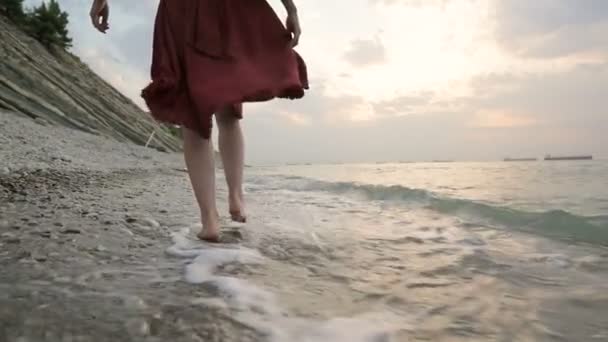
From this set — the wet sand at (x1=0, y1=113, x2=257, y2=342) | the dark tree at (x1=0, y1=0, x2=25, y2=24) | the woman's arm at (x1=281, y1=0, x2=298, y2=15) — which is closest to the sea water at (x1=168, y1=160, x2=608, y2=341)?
the wet sand at (x1=0, y1=113, x2=257, y2=342)

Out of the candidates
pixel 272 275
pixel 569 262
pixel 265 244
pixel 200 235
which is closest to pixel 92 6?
pixel 200 235

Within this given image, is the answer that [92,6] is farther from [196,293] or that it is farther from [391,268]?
[391,268]

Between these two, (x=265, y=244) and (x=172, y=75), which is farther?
(x=265, y=244)

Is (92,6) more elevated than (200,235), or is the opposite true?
(92,6)

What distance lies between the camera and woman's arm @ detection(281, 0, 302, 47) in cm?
249

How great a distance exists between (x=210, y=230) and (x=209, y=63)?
0.81 m

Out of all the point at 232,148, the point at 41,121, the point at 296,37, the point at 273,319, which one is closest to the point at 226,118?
the point at 232,148

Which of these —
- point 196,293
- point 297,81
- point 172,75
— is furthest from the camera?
point 297,81

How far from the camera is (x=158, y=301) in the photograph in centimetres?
137

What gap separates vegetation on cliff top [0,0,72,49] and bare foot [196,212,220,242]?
60.0 ft

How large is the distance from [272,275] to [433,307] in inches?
24.2

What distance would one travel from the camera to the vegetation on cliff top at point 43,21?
16.9 meters

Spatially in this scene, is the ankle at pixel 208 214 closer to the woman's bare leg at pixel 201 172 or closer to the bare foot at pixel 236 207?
the woman's bare leg at pixel 201 172

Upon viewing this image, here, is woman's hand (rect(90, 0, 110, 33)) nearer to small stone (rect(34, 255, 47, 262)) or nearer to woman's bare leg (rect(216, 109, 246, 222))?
woman's bare leg (rect(216, 109, 246, 222))
